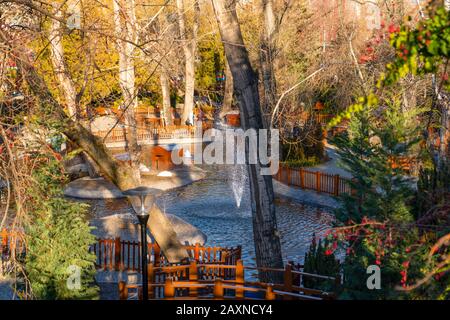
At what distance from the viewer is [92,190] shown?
26.5 metres

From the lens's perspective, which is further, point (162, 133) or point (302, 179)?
point (162, 133)

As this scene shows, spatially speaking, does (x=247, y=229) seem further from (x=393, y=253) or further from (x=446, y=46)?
(x=446, y=46)

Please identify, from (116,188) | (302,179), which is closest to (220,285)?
(302,179)

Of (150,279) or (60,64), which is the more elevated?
(60,64)

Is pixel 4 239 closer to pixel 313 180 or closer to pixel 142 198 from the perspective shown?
pixel 142 198

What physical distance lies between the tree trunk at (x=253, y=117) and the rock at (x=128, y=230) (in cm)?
524

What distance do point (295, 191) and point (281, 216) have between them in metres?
4.03

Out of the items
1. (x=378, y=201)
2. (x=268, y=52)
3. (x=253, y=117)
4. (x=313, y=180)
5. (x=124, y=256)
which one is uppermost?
(x=268, y=52)

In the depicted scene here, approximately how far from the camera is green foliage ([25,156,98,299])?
11.2m

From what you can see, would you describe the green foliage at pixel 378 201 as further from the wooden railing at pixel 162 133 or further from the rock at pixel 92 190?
the wooden railing at pixel 162 133

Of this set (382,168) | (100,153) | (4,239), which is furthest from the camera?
(4,239)

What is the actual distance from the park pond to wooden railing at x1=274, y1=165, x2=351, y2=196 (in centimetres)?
158

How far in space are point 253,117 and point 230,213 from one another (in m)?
10.3

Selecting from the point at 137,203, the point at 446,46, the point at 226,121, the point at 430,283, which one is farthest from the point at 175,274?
the point at 226,121
